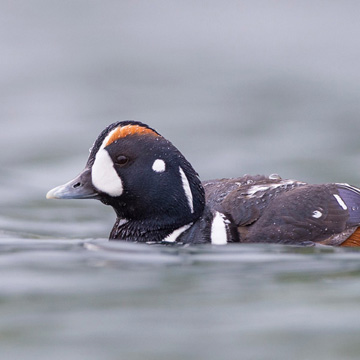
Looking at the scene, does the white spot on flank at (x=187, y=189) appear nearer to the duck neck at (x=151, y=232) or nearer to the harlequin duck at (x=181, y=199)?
the harlequin duck at (x=181, y=199)

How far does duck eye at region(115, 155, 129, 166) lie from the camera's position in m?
8.36

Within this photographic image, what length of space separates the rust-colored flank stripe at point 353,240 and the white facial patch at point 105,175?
1951 mm

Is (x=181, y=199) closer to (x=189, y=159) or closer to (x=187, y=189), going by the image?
(x=187, y=189)

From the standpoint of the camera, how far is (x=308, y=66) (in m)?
15.4

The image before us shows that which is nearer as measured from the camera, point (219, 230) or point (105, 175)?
point (219, 230)

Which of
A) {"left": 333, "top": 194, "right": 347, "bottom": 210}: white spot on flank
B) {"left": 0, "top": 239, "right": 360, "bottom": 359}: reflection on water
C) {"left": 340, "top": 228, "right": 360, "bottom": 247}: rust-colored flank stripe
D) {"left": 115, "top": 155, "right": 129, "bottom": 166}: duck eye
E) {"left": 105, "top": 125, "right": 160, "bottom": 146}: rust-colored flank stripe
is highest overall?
{"left": 105, "top": 125, "right": 160, "bottom": 146}: rust-colored flank stripe

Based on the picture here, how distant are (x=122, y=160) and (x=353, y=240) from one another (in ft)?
6.76

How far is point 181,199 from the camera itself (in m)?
8.42

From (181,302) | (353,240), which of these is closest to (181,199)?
(353,240)

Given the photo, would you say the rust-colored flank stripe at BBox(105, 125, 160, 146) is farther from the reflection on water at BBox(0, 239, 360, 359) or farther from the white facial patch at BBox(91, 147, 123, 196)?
the reflection on water at BBox(0, 239, 360, 359)

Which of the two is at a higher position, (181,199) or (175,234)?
(181,199)

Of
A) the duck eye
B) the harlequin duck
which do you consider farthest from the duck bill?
the duck eye

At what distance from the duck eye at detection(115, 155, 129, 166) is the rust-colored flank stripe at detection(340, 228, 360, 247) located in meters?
1.95

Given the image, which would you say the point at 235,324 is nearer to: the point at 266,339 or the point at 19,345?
the point at 266,339
